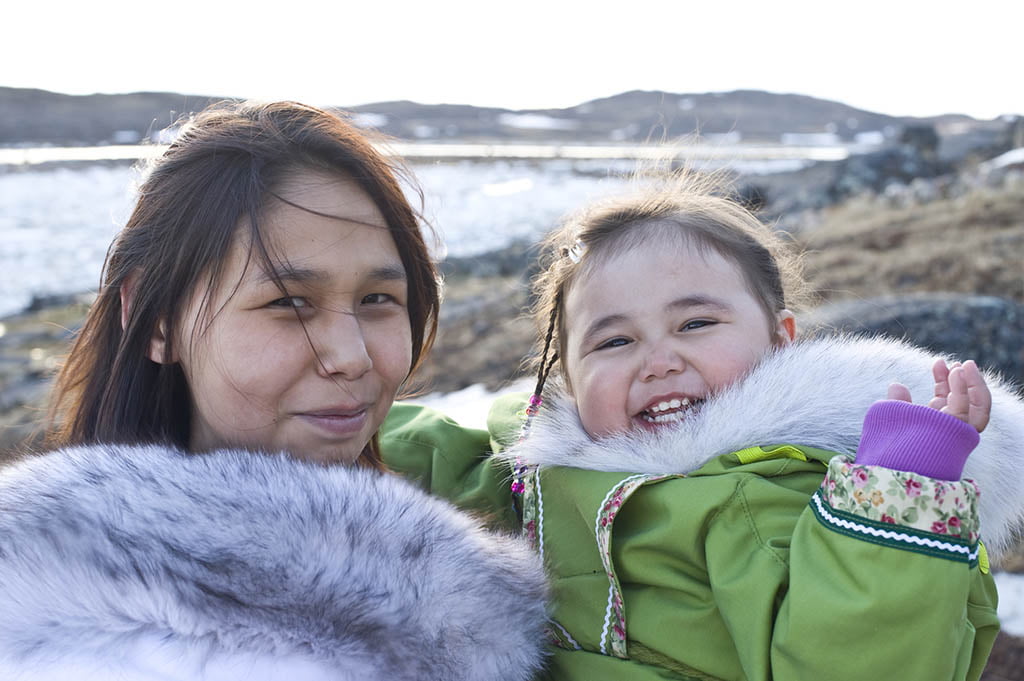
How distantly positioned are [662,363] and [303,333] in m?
0.63

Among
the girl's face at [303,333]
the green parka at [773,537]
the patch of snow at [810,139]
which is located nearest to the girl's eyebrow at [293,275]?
the girl's face at [303,333]

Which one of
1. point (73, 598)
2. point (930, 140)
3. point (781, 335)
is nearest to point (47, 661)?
point (73, 598)

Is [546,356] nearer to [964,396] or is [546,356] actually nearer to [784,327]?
[784,327]

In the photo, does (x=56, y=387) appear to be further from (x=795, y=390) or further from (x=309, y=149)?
(x=795, y=390)

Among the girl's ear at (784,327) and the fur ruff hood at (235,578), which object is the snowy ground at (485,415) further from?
the fur ruff hood at (235,578)

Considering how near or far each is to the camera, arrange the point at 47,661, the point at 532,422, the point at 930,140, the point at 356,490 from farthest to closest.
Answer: the point at 930,140, the point at 532,422, the point at 356,490, the point at 47,661

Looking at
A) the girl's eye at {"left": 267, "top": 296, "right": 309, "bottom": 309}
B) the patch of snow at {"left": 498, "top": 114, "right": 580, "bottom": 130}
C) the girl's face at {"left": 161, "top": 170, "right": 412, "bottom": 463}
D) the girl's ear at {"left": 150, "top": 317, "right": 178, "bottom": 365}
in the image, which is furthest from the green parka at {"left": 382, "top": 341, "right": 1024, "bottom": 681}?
the patch of snow at {"left": 498, "top": 114, "right": 580, "bottom": 130}

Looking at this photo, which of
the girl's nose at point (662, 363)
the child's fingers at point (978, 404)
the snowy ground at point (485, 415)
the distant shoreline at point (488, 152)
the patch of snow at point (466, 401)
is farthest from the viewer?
the distant shoreline at point (488, 152)

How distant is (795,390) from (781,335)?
14.6 inches

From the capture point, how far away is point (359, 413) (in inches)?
55.4

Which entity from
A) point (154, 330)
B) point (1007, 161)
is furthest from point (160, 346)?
point (1007, 161)

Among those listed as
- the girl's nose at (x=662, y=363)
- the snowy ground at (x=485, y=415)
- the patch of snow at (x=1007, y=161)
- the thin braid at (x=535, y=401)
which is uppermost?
the patch of snow at (x=1007, y=161)

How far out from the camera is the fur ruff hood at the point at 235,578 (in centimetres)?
87

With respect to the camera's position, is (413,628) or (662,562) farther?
(662,562)
